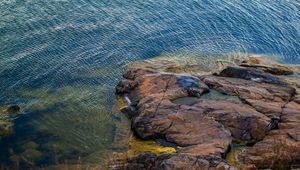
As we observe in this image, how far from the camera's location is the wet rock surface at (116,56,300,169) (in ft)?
86.3

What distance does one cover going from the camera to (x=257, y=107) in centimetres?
3256

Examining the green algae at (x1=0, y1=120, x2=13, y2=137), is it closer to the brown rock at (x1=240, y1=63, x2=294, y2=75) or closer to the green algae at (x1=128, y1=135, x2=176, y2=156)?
the green algae at (x1=128, y1=135, x2=176, y2=156)

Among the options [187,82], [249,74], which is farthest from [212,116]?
[249,74]

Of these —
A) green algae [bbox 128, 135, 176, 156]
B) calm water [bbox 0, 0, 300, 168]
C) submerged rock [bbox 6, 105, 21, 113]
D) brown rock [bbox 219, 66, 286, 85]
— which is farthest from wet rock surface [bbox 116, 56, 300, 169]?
submerged rock [bbox 6, 105, 21, 113]

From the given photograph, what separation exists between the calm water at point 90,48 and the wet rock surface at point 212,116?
260 centimetres

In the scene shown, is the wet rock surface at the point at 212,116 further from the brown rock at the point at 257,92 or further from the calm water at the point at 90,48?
the calm water at the point at 90,48

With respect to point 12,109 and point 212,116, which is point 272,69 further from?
point 12,109

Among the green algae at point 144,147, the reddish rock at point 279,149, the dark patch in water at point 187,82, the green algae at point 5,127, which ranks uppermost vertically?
the reddish rock at point 279,149

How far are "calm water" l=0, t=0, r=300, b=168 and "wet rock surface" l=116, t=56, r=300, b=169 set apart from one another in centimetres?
260

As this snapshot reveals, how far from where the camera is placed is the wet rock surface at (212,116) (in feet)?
86.3

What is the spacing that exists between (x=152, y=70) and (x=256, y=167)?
49.8 ft

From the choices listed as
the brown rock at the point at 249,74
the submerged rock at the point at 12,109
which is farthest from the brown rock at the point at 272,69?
the submerged rock at the point at 12,109

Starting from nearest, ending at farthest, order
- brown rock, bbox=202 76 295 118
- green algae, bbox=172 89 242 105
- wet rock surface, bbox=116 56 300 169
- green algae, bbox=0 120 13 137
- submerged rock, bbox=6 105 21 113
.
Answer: wet rock surface, bbox=116 56 300 169, green algae, bbox=0 120 13 137, submerged rock, bbox=6 105 21 113, brown rock, bbox=202 76 295 118, green algae, bbox=172 89 242 105

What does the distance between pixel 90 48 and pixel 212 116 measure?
16365mm
